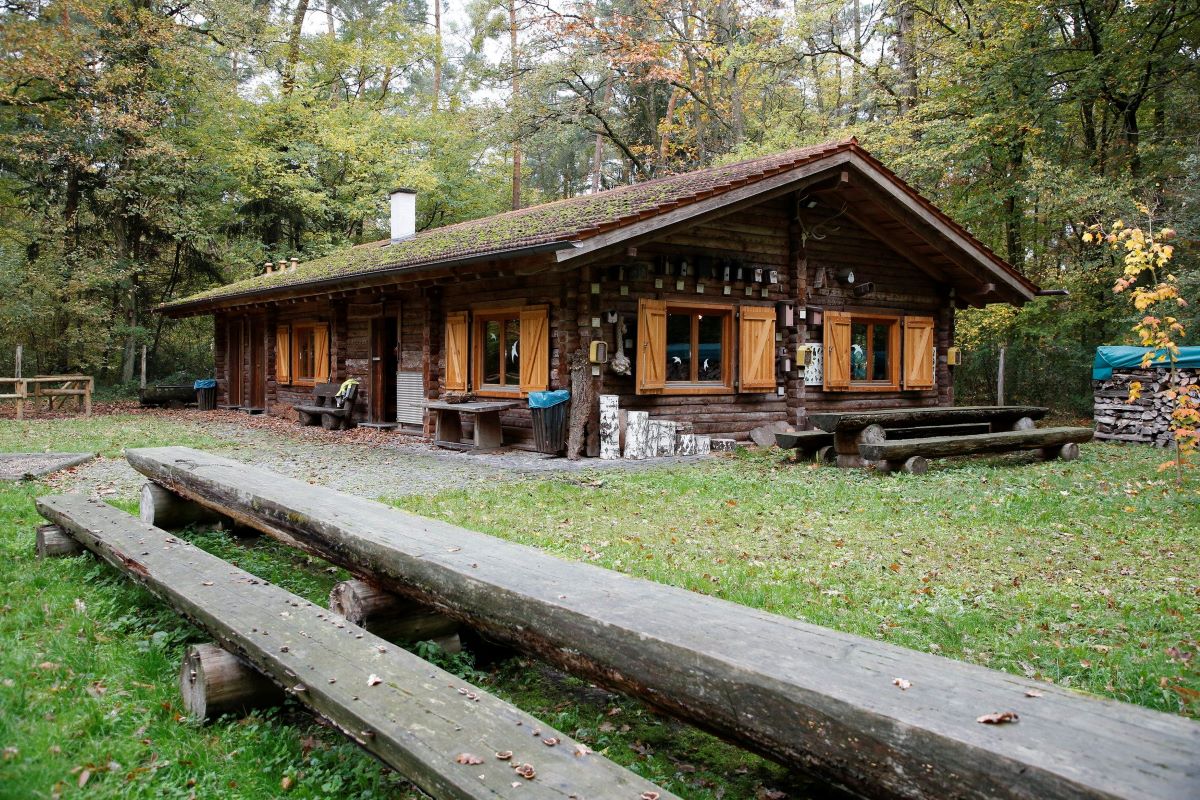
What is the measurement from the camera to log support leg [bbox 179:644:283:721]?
3.01m

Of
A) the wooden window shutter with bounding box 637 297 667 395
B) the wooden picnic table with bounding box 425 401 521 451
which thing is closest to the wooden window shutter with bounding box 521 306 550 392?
the wooden picnic table with bounding box 425 401 521 451

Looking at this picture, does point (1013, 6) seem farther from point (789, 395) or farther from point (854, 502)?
point (854, 502)

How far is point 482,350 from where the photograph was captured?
12773 mm

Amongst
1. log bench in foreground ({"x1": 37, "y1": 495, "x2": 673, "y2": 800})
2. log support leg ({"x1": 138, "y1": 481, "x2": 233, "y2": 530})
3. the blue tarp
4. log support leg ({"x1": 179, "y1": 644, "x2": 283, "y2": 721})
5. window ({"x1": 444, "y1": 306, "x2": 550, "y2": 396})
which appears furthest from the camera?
the blue tarp

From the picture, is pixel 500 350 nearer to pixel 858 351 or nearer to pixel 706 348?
pixel 706 348

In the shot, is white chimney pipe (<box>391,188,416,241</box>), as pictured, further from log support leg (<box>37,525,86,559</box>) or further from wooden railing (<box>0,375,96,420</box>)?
log support leg (<box>37,525,86,559</box>)

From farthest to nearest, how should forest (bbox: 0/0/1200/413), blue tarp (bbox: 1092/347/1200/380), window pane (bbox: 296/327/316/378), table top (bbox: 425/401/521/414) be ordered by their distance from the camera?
window pane (bbox: 296/327/316/378) < forest (bbox: 0/0/1200/413) < blue tarp (bbox: 1092/347/1200/380) < table top (bbox: 425/401/521/414)

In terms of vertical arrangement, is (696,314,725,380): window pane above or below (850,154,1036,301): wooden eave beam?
below

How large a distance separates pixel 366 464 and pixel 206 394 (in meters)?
13.5

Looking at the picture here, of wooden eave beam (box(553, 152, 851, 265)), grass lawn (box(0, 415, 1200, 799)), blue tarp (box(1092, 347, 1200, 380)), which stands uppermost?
wooden eave beam (box(553, 152, 851, 265))

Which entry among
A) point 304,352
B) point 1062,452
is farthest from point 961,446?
point 304,352

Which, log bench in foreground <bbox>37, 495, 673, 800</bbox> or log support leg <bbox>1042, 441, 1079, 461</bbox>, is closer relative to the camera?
log bench in foreground <bbox>37, 495, 673, 800</bbox>

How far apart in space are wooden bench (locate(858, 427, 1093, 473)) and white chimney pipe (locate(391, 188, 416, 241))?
43.4 feet

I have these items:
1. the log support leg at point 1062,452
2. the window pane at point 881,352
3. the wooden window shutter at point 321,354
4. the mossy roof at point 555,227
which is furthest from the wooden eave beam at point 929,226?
the wooden window shutter at point 321,354
